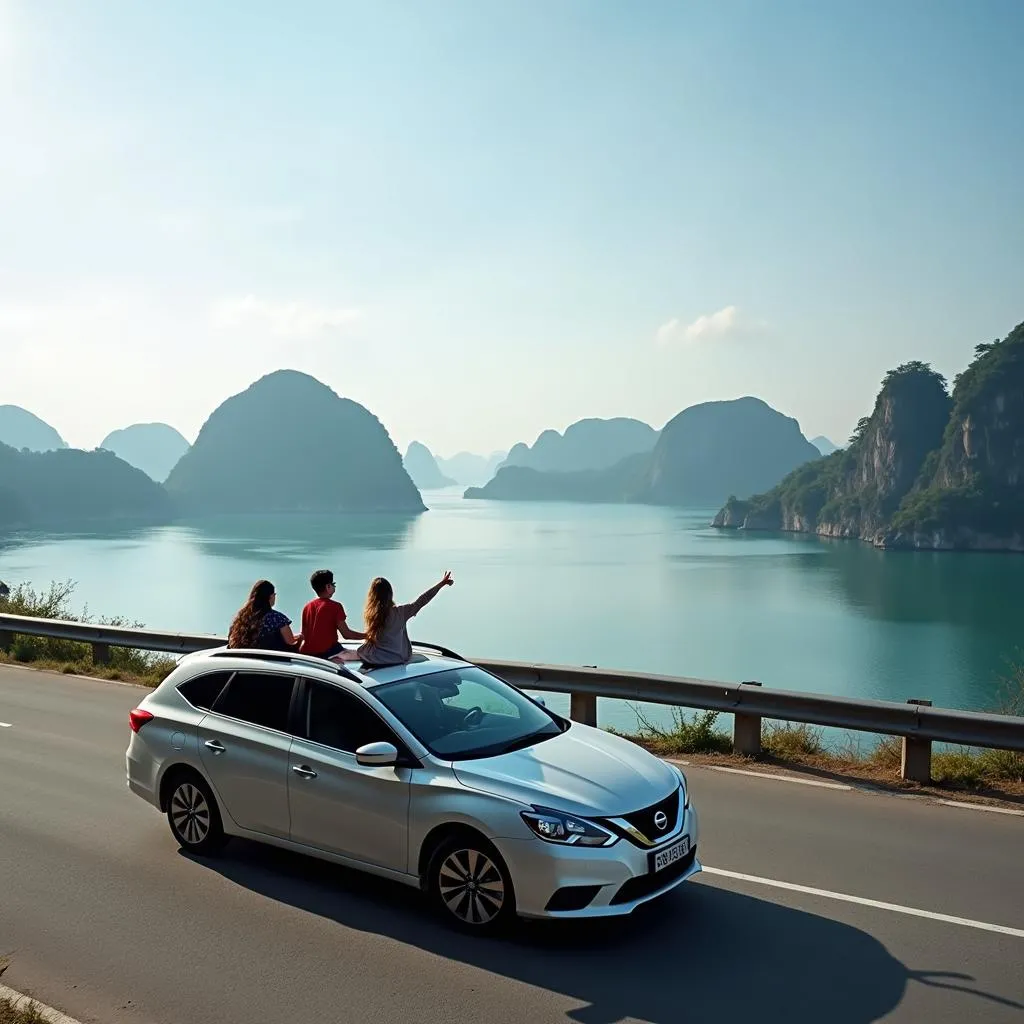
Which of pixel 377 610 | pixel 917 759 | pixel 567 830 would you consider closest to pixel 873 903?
pixel 567 830

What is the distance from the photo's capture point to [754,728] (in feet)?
31.7

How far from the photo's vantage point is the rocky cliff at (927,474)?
14525 centimetres

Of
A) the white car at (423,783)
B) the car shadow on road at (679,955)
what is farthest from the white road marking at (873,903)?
the white car at (423,783)

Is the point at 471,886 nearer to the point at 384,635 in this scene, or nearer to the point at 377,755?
the point at 377,755

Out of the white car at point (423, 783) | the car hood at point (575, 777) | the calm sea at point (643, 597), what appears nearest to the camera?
the white car at point (423, 783)

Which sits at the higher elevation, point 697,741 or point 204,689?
point 204,689

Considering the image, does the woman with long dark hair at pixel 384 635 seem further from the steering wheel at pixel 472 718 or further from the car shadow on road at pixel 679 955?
the car shadow on road at pixel 679 955

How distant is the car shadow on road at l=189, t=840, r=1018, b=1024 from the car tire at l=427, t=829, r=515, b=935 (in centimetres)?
9

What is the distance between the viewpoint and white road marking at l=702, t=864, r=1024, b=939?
18.0 ft

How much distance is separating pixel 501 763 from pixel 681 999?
1496mm

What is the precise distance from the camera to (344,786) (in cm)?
581

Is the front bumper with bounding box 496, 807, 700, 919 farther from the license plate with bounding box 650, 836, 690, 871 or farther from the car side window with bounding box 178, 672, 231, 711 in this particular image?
the car side window with bounding box 178, 672, 231, 711

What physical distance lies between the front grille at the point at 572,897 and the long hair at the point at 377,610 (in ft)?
7.71

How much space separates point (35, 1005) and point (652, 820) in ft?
9.91
